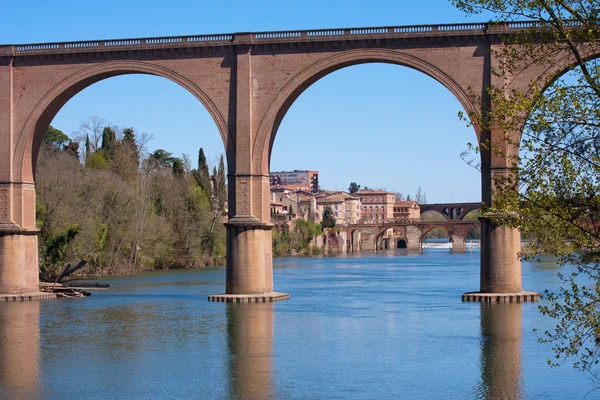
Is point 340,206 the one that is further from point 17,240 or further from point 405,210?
point 17,240

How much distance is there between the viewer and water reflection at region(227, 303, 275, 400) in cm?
1603

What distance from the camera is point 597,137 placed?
1112 centimetres

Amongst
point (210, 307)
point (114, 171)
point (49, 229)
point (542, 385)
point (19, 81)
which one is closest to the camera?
point (542, 385)

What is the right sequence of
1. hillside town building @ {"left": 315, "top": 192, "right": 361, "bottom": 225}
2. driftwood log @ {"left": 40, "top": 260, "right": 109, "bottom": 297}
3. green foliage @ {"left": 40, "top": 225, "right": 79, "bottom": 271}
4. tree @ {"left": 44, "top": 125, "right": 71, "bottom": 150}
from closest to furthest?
1. driftwood log @ {"left": 40, "top": 260, "right": 109, "bottom": 297}
2. green foliage @ {"left": 40, "top": 225, "right": 79, "bottom": 271}
3. tree @ {"left": 44, "top": 125, "right": 71, "bottom": 150}
4. hillside town building @ {"left": 315, "top": 192, "right": 361, "bottom": 225}

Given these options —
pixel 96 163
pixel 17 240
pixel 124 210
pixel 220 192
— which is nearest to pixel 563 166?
pixel 17 240

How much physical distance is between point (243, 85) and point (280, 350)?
10.3 meters

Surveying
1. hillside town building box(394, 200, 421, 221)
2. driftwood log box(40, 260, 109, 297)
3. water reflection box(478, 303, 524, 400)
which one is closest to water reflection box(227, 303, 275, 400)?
water reflection box(478, 303, 524, 400)

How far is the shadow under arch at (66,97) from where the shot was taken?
94.3ft

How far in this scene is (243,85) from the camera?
28000 millimetres

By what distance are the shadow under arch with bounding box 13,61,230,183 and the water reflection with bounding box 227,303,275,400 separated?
18.6ft

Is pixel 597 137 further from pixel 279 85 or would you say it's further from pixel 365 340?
pixel 279 85

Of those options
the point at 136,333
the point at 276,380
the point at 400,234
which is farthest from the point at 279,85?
the point at 400,234

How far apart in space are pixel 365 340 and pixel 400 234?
9591cm

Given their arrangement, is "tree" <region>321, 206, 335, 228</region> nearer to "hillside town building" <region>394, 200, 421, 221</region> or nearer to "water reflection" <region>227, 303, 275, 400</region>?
"hillside town building" <region>394, 200, 421, 221</region>
